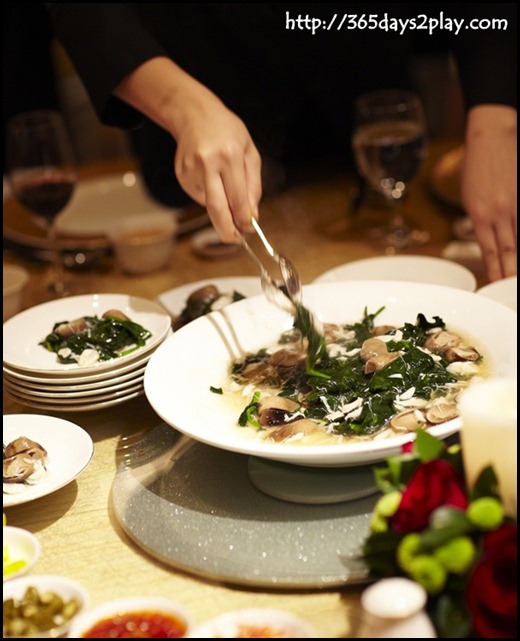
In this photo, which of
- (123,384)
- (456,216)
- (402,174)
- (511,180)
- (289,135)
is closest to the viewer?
(123,384)

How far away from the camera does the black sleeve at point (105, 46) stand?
7.06 ft

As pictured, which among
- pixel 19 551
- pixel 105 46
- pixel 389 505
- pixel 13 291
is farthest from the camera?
pixel 13 291

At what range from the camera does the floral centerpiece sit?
963 mm

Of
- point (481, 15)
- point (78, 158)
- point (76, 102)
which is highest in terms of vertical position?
point (481, 15)

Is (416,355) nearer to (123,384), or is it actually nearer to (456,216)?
(123,384)

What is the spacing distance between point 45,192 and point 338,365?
46.1 inches

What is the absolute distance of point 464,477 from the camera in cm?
111

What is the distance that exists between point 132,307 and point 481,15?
132cm

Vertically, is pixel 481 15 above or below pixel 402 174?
above

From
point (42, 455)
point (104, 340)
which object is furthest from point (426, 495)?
point (104, 340)

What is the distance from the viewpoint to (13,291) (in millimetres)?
2336

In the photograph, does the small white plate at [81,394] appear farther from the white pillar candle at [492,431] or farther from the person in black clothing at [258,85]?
the white pillar candle at [492,431]

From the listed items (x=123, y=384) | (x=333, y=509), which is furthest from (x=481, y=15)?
(x=333, y=509)

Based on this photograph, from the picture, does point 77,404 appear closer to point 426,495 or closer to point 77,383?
point 77,383
